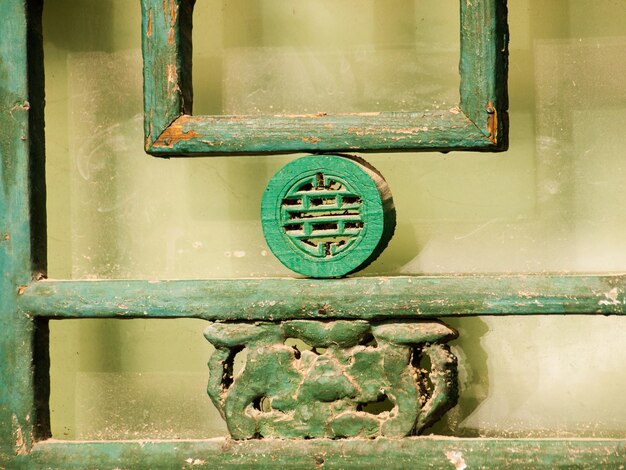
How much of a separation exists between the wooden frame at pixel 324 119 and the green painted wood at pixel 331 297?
0.49 feet

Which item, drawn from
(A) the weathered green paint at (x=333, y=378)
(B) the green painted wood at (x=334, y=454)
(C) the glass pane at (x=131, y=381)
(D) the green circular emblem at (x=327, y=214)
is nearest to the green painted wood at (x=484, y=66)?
(D) the green circular emblem at (x=327, y=214)

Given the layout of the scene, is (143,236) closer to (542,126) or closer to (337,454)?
(337,454)

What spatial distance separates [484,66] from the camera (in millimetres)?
1061

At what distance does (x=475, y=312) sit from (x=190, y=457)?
1.18 feet

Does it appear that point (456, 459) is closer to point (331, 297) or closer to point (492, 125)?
point (331, 297)

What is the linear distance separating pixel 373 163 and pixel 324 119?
174mm

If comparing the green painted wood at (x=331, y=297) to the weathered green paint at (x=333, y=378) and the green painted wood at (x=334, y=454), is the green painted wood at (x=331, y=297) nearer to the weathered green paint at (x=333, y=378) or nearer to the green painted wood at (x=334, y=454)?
the weathered green paint at (x=333, y=378)

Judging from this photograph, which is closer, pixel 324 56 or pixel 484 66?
pixel 484 66

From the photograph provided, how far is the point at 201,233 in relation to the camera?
1263 mm

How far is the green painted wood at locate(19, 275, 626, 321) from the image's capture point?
1.05 meters

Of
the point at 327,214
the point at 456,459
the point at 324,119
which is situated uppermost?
the point at 324,119

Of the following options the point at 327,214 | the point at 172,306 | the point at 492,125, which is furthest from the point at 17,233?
the point at 492,125

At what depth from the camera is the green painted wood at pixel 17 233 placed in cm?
113

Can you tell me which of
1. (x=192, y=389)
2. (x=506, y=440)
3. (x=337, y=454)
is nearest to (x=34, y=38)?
(x=192, y=389)
